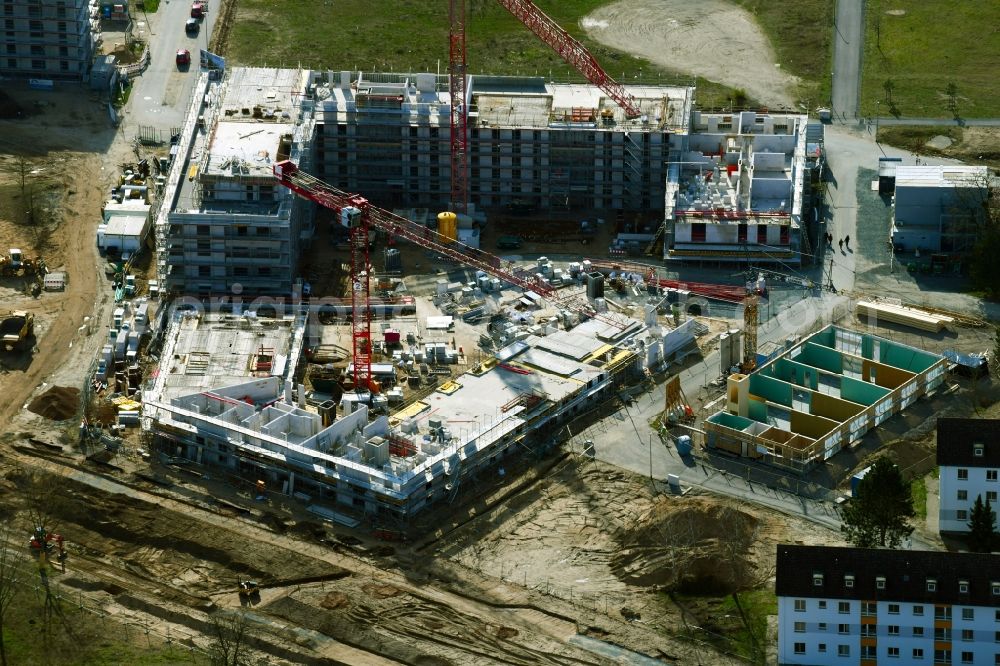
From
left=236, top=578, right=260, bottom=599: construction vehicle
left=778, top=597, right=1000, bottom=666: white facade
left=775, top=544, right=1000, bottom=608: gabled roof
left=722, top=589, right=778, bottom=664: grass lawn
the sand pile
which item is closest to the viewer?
left=775, top=544, right=1000, bottom=608: gabled roof

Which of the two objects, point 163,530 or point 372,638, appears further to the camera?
point 163,530

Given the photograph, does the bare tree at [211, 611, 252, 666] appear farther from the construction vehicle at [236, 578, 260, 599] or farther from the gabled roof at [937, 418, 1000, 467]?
the gabled roof at [937, 418, 1000, 467]

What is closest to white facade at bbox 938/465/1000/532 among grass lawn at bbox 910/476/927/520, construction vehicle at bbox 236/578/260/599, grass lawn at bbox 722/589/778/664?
grass lawn at bbox 910/476/927/520

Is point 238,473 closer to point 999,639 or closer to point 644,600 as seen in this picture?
point 644,600

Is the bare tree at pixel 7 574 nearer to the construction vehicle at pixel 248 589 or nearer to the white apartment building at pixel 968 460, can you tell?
the construction vehicle at pixel 248 589

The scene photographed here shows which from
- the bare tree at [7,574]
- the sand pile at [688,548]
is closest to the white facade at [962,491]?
the sand pile at [688,548]

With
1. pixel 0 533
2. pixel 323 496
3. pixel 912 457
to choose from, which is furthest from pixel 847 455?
A: pixel 0 533

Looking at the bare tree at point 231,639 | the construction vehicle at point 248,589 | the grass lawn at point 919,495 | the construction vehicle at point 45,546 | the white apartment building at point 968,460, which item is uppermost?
the white apartment building at point 968,460
